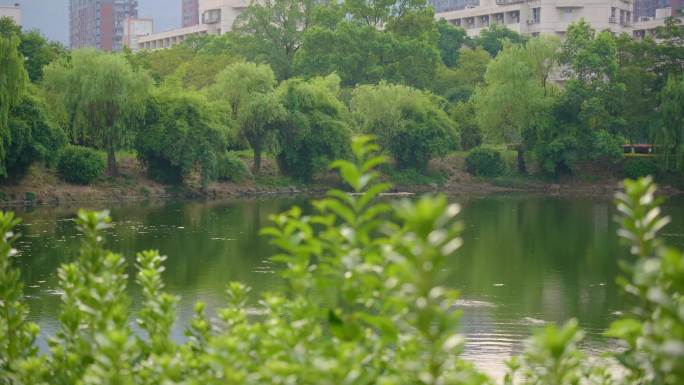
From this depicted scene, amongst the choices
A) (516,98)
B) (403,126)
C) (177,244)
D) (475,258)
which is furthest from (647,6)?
(177,244)

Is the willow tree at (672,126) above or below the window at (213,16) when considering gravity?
below

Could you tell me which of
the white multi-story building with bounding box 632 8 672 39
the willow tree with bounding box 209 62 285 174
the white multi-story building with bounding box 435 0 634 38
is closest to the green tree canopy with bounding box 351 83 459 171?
the willow tree with bounding box 209 62 285 174

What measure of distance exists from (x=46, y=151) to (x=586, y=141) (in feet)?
100

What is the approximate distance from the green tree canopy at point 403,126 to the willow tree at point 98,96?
49.5 feet

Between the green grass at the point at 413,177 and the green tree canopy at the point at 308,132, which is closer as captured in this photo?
the green tree canopy at the point at 308,132

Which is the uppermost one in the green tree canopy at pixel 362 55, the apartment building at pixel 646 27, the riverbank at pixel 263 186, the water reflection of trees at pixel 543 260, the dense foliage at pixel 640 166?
the apartment building at pixel 646 27

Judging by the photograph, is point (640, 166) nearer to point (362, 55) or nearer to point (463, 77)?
point (362, 55)

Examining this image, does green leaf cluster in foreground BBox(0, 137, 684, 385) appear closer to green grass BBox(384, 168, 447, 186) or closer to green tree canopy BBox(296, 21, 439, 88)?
green grass BBox(384, 168, 447, 186)

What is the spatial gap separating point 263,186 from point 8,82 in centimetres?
1749

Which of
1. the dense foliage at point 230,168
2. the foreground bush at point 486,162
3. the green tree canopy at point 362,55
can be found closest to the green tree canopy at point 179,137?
the dense foliage at point 230,168

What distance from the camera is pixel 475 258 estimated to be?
104 feet

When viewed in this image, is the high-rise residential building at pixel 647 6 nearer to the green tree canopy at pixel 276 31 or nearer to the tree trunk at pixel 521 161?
the green tree canopy at pixel 276 31

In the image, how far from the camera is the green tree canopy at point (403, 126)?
200 ft

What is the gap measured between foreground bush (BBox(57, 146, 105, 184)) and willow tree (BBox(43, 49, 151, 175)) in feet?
3.55
